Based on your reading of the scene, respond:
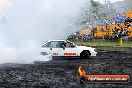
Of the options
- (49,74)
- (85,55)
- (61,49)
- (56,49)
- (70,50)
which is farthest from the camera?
(85,55)

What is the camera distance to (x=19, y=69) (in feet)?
81.8

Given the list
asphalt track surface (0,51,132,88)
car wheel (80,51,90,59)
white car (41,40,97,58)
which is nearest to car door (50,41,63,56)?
white car (41,40,97,58)

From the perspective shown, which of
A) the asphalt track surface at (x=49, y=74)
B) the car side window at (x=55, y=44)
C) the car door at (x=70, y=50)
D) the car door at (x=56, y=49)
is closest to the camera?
the asphalt track surface at (x=49, y=74)

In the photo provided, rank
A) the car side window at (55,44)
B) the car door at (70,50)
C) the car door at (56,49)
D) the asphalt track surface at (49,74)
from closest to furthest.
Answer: the asphalt track surface at (49,74) < the car door at (56,49) < the car side window at (55,44) < the car door at (70,50)

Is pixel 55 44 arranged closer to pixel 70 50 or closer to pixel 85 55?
pixel 70 50

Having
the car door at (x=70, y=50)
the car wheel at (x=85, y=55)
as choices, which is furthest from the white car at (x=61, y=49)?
the car wheel at (x=85, y=55)

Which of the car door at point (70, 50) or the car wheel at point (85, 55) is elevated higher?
the car door at point (70, 50)

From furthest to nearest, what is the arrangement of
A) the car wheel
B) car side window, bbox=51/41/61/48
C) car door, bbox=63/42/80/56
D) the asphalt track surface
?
the car wheel, car door, bbox=63/42/80/56, car side window, bbox=51/41/61/48, the asphalt track surface

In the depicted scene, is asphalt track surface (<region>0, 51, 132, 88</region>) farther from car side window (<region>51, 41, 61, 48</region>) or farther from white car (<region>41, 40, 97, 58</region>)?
car side window (<region>51, 41, 61, 48</region>)

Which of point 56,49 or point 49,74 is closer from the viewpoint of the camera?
point 49,74

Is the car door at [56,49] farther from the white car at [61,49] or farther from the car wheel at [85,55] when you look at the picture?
the car wheel at [85,55]

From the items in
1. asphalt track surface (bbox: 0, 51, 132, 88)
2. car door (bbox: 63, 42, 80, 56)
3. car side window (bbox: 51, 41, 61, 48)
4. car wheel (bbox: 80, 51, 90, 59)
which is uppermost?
car side window (bbox: 51, 41, 61, 48)

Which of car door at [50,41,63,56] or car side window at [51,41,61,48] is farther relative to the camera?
car side window at [51,41,61,48]

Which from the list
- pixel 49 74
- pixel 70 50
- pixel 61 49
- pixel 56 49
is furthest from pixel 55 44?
pixel 49 74
